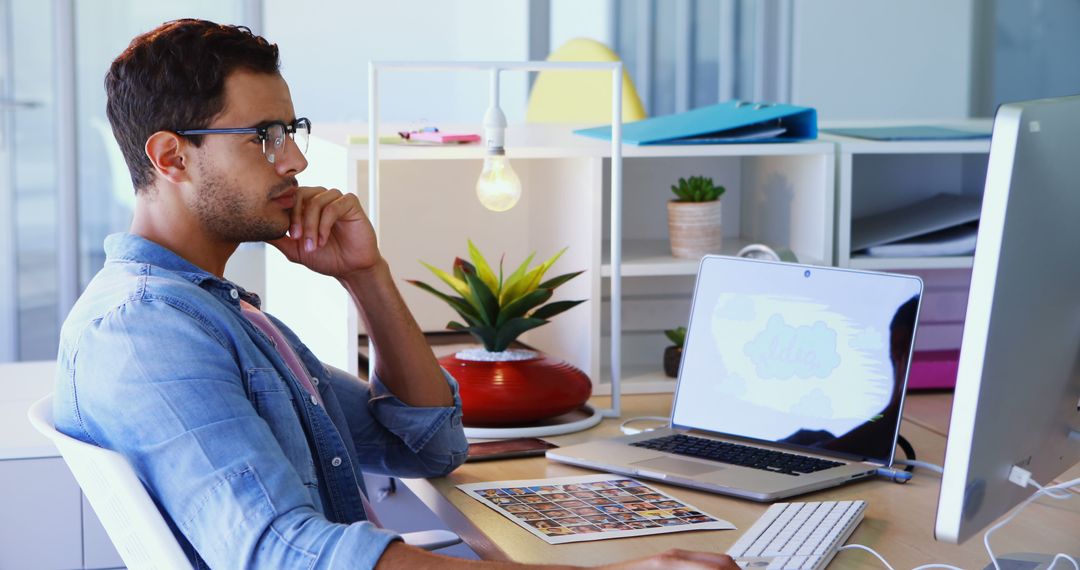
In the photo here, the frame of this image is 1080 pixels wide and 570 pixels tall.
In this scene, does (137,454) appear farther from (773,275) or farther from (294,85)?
(294,85)

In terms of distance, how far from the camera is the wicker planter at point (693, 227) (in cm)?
197

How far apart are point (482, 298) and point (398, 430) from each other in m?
0.27

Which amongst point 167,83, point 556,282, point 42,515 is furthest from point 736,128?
point 42,515

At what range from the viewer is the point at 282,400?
1.21m

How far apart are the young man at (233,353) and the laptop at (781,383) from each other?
0.27 metres

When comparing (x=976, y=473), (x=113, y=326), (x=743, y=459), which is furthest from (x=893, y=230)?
(x=113, y=326)

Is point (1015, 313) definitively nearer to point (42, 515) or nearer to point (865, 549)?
point (865, 549)

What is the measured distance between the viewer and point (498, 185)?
1.74 m

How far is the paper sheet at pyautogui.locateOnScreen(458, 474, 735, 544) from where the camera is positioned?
130cm

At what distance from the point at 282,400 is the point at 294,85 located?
3.73 meters

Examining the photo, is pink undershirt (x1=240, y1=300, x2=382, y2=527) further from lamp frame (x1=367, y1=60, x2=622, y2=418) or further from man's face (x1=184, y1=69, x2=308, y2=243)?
lamp frame (x1=367, y1=60, x2=622, y2=418)

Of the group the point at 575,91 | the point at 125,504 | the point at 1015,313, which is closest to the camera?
the point at 1015,313

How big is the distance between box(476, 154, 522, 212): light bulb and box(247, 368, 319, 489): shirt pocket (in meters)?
0.59

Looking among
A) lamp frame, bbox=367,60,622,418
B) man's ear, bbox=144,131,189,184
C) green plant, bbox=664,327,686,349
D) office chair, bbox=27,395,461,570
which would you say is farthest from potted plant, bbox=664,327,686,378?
office chair, bbox=27,395,461,570
